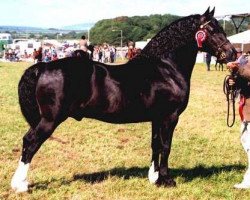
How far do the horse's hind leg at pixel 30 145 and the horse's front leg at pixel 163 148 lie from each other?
1.82 meters

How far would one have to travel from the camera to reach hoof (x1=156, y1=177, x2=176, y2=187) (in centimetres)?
748

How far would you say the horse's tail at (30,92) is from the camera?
6.90m

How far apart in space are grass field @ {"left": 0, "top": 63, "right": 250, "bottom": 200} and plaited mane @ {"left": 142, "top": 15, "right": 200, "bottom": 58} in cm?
227

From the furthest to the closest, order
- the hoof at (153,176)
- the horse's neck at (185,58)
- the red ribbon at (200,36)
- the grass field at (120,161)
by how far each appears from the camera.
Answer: the hoof at (153,176)
the horse's neck at (185,58)
the red ribbon at (200,36)
the grass field at (120,161)

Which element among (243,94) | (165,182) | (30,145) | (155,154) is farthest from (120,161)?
(243,94)

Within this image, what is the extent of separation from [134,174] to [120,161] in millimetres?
945

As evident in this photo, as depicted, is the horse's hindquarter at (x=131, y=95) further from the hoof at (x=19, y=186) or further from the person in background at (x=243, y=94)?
the hoof at (x=19, y=186)

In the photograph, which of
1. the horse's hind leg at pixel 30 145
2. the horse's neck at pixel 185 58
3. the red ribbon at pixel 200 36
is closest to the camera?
the horse's hind leg at pixel 30 145

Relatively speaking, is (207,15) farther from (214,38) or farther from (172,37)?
(172,37)

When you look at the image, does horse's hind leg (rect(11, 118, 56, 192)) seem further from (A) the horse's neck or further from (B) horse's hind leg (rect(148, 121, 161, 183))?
(A) the horse's neck

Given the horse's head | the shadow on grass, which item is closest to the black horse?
the horse's head

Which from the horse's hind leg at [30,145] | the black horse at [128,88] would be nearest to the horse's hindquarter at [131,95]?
the black horse at [128,88]

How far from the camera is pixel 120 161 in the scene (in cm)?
909

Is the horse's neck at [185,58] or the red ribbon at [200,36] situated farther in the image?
the horse's neck at [185,58]
